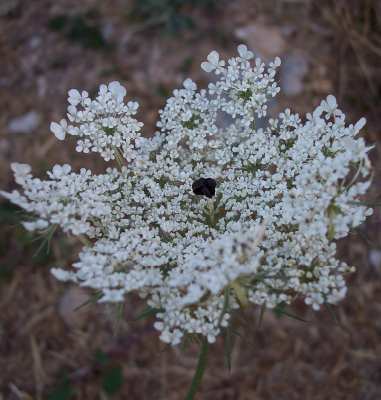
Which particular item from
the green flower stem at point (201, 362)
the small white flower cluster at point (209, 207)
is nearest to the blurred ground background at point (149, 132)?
the green flower stem at point (201, 362)

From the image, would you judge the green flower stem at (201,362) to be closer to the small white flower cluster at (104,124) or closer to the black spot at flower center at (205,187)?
the black spot at flower center at (205,187)

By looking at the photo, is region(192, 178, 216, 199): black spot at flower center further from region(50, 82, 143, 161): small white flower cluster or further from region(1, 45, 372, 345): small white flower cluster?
region(50, 82, 143, 161): small white flower cluster

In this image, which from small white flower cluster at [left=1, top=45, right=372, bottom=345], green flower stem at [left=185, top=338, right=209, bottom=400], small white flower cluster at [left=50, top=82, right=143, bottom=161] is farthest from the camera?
small white flower cluster at [left=50, top=82, right=143, bottom=161]

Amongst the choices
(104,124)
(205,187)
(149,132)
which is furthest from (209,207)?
(149,132)

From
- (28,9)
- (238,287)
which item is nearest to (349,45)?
(28,9)

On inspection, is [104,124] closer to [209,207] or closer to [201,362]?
[209,207]

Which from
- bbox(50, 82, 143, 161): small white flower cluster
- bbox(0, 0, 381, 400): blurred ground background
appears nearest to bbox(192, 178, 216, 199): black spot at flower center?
bbox(50, 82, 143, 161): small white flower cluster
